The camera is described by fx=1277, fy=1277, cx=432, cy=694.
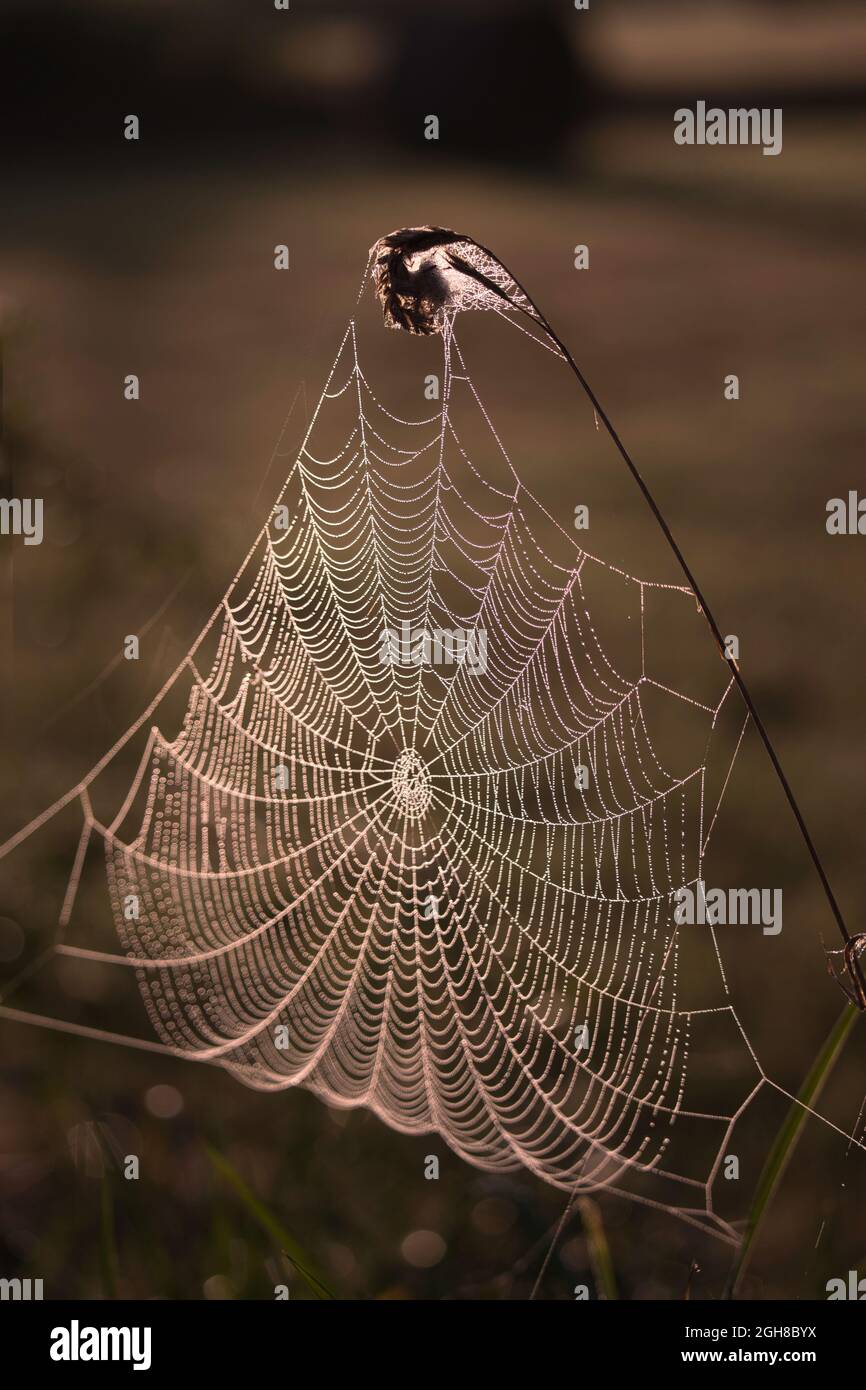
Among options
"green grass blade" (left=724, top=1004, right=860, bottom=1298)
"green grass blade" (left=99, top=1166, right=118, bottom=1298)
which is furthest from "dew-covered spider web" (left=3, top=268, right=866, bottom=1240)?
"green grass blade" (left=724, top=1004, right=860, bottom=1298)

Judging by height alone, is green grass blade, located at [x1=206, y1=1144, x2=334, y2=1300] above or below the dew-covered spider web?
below

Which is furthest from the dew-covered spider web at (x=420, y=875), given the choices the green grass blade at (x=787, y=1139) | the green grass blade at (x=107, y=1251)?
the green grass blade at (x=787, y=1139)

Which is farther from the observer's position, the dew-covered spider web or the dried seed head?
Answer: the dew-covered spider web

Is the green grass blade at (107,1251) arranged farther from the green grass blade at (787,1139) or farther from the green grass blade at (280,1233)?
the green grass blade at (787,1139)

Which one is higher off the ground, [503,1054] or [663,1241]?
[503,1054]

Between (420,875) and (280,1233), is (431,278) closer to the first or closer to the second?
(280,1233)

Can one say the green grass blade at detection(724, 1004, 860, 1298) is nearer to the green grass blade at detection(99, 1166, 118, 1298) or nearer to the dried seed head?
the green grass blade at detection(99, 1166, 118, 1298)
